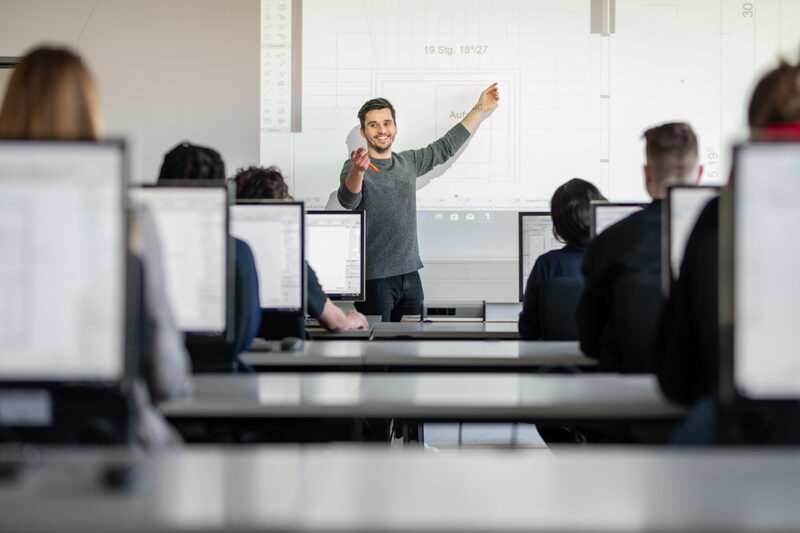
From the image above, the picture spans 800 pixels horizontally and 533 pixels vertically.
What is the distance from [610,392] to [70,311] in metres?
1.04

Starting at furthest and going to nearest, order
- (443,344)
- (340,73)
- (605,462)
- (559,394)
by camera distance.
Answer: (340,73) → (443,344) → (559,394) → (605,462)

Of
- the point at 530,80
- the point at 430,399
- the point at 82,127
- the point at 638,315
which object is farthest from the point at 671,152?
the point at 530,80

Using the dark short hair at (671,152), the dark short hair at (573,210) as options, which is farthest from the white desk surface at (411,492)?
the dark short hair at (573,210)

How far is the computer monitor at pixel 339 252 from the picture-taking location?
3605mm

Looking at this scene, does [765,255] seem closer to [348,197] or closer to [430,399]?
[430,399]

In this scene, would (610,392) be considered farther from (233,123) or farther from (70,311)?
(233,123)

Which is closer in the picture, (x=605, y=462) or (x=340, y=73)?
(x=605, y=462)

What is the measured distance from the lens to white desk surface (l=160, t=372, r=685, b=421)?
1408 millimetres

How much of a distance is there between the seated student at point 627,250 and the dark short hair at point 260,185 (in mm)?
1123

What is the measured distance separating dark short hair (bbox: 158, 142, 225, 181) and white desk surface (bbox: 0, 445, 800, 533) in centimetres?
121

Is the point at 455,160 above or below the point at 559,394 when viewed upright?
above

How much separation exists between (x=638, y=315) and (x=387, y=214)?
9.02 feet

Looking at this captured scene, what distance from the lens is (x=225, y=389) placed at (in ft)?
5.28

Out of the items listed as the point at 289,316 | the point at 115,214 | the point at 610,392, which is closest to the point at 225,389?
the point at 115,214
